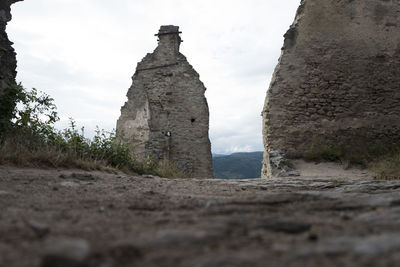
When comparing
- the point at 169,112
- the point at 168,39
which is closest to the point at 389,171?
the point at 169,112

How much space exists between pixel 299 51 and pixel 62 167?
5.93m

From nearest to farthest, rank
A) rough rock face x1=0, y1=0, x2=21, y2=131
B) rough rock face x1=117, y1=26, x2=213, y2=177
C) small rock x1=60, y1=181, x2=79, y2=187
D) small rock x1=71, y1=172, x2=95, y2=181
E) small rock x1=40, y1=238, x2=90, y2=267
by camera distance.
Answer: small rock x1=40, y1=238, x2=90, y2=267 < small rock x1=60, y1=181, x2=79, y2=187 < small rock x1=71, y1=172, x2=95, y2=181 < rough rock face x1=0, y1=0, x2=21, y2=131 < rough rock face x1=117, y1=26, x2=213, y2=177

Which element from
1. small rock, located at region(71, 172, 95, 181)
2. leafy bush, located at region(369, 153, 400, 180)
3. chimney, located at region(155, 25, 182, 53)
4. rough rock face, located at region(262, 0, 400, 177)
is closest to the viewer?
small rock, located at region(71, 172, 95, 181)

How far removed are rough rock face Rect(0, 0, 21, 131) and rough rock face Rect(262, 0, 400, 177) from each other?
5166mm

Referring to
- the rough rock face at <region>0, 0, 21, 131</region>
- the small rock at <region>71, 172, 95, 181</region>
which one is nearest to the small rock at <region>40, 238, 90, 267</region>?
the small rock at <region>71, 172, 95, 181</region>

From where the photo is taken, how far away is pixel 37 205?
200 centimetres

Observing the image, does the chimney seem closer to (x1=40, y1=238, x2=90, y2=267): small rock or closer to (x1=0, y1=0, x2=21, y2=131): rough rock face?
(x1=0, y1=0, x2=21, y2=131): rough rock face

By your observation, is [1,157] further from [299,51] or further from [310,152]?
[299,51]

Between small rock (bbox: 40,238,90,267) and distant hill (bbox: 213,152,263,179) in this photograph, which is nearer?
small rock (bbox: 40,238,90,267)

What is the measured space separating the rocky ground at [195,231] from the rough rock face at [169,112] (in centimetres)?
828

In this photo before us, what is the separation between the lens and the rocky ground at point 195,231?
1.06 m

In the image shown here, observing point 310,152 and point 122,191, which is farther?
point 310,152

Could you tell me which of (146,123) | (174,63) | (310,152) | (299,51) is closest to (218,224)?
(310,152)

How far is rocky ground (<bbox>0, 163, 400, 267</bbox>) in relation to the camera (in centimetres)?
106
